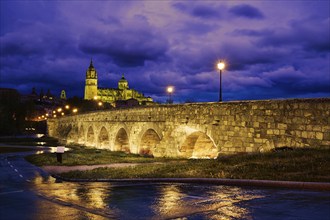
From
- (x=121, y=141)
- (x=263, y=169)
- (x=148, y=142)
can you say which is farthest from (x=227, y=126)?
(x=121, y=141)

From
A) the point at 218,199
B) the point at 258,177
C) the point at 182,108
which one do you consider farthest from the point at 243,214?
the point at 182,108

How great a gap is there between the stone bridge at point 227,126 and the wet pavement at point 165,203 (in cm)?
525

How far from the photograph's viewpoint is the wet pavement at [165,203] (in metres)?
8.23

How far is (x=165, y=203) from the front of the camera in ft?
32.2

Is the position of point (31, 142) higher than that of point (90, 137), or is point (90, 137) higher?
point (90, 137)

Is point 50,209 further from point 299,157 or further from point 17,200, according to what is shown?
point 299,157

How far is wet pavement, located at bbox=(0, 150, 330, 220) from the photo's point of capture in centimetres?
823

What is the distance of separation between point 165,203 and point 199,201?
826 mm

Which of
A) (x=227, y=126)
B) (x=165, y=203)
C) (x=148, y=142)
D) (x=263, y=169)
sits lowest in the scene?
(x=165, y=203)

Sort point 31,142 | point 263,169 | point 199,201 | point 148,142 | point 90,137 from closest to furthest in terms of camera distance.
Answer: point 199,201, point 263,169, point 148,142, point 90,137, point 31,142

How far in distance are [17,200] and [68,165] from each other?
39.9 ft

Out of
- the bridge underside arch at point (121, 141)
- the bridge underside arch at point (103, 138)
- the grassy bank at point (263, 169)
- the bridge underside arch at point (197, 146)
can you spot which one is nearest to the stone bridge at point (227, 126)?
the bridge underside arch at point (197, 146)

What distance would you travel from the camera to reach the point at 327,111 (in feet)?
46.8

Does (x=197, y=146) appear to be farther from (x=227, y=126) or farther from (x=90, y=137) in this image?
(x=90, y=137)
